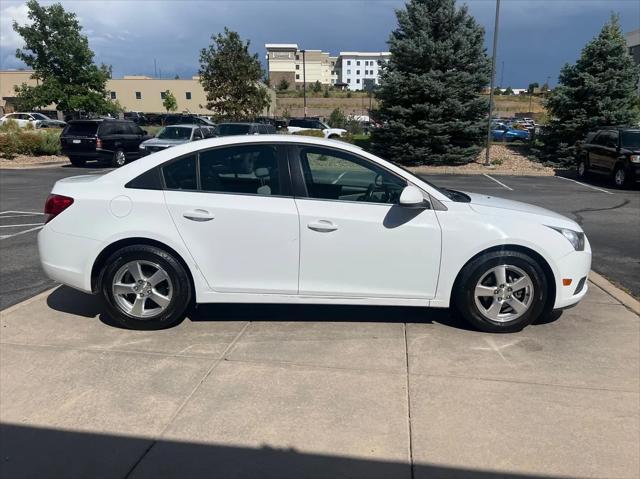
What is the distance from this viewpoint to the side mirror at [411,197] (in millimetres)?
4121

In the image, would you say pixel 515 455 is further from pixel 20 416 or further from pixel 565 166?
pixel 565 166

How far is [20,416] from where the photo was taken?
3244 millimetres

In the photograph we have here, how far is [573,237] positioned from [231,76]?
2667 centimetres

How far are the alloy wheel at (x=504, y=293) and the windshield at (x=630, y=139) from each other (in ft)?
45.4

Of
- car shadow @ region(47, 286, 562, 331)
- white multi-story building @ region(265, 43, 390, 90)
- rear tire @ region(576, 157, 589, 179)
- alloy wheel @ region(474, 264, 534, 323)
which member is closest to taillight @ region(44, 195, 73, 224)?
car shadow @ region(47, 286, 562, 331)

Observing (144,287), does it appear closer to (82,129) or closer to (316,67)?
(82,129)

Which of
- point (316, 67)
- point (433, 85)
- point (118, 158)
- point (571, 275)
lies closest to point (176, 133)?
point (118, 158)

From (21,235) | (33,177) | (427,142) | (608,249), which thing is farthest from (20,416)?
(427,142)

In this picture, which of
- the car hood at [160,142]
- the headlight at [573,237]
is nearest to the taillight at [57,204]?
the headlight at [573,237]

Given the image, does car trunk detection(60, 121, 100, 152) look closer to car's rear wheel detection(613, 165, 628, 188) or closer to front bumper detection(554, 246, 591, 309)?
car's rear wheel detection(613, 165, 628, 188)

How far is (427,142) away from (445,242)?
17.0m

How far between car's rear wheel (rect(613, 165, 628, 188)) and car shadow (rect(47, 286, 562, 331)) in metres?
12.5

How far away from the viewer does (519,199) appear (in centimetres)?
1320

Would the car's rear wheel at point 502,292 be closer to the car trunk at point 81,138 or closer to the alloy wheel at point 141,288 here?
the alloy wheel at point 141,288
